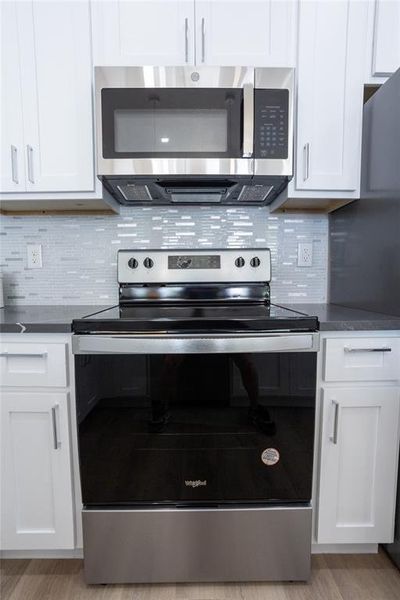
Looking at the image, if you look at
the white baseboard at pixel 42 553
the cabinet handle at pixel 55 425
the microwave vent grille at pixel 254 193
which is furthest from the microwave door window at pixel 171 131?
the white baseboard at pixel 42 553

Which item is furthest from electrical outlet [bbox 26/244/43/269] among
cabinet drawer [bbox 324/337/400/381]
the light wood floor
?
cabinet drawer [bbox 324/337/400/381]

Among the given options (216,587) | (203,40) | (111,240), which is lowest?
(216,587)

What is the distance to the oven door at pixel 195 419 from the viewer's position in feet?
3.33

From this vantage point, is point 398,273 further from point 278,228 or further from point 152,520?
point 152,520

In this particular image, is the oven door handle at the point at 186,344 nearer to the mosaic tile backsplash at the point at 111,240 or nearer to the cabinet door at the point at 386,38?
the mosaic tile backsplash at the point at 111,240

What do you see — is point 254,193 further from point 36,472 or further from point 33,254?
point 36,472

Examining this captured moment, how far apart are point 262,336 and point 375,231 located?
668mm

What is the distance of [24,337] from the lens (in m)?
1.07

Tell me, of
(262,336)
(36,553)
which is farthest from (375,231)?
(36,553)

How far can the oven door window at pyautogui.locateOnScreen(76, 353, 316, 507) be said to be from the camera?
102 cm

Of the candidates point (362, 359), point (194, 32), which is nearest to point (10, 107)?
point (194, 32)

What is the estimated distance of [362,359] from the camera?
1.09 m

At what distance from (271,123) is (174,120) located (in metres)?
0.36

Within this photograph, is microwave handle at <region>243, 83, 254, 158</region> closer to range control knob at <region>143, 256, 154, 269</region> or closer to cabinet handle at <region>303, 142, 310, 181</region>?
cabinet handle at <region>303, 142, 310, 181</region>
